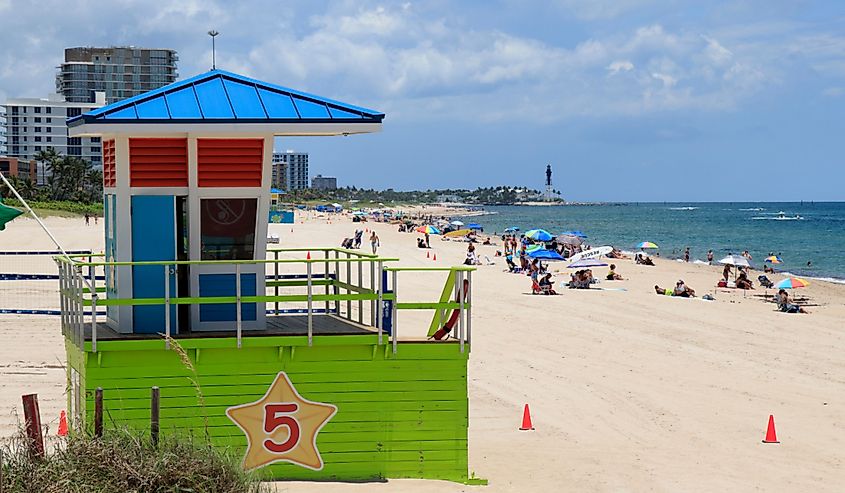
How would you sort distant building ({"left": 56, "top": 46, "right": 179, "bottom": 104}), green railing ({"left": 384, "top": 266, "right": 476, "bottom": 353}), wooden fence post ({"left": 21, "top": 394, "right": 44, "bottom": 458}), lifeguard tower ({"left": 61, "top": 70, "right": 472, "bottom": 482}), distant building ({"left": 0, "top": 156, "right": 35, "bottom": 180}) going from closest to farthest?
wooden fence post ({"left": 21, "top": 394, "right": 44, "bottom": 458}) → lifeguard tower ({"left": 61, "top": 70, "right": 472, "bottom": 482}) → green railing ({"left": 384, "top": 266, "right": 476, "bottom": 353}) → distant building ({"left": 0, "top": 156, "right": 35, "bottom": 180}) → distant building ({"left": 56, "top": 46, "right": 179, "bottom": 104})

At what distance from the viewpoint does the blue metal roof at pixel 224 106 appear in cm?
1125

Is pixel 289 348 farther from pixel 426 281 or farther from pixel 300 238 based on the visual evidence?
pixel 300 238

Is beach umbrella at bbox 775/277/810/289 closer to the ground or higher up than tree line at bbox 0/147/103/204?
closer to the ground

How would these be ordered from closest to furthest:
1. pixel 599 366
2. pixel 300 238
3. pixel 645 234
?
pixel 599 366 → pixel 300 238 → pixel 645 234

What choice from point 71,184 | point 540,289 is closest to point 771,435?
point 540,289

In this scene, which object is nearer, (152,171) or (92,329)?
(92,329)

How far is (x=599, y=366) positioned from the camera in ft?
71.2

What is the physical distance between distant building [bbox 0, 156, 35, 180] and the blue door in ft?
340

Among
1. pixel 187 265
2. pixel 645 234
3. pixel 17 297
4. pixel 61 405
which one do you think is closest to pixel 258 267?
pixel 187 265

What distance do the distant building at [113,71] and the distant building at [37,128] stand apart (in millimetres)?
24544

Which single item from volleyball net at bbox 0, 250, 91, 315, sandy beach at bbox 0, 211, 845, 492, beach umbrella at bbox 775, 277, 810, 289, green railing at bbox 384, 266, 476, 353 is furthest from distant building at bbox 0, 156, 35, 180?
green railing at bbox 384, 266, 476, 353

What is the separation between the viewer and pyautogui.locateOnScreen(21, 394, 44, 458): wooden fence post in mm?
8492

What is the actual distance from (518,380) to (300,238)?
48.5 meters

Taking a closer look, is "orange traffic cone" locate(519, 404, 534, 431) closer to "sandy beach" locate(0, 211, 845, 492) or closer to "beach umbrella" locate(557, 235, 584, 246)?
"sandy beach" locate(0, 211, 845, 492)
